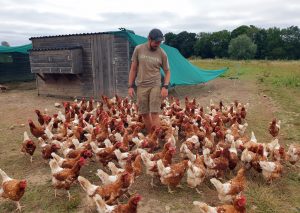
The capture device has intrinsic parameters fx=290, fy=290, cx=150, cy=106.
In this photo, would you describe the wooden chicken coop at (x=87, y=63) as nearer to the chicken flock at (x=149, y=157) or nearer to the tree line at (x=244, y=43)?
the chicken flock at (x=149, y=157)

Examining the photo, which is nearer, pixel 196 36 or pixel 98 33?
pixel 98 33

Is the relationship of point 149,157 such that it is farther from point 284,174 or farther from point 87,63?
point 87,63

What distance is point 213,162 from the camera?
4.87 meters

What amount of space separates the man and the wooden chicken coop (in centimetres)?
600

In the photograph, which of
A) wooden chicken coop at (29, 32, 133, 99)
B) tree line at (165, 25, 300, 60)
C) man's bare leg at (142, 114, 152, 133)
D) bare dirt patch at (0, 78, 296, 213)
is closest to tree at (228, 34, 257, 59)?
tree line at (165, 25, 300, 60)

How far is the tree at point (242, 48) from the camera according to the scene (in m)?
49.7

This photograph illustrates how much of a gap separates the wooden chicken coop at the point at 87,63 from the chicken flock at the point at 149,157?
5202mm

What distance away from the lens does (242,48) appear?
49.7m

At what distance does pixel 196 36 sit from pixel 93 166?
63.1 m

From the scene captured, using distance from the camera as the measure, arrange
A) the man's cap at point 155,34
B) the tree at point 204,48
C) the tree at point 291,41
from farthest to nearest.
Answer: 1. the tree at point 204,48
2. the tree at point 291,41
3. the man's cap at point 155,34

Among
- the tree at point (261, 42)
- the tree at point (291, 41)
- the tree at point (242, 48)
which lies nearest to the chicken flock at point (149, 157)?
the tree at point (242, 48)

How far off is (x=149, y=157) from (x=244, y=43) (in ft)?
164

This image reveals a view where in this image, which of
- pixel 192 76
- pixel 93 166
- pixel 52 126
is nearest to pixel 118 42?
pixel 192 76

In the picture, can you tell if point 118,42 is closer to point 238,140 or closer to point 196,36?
point 238,140
